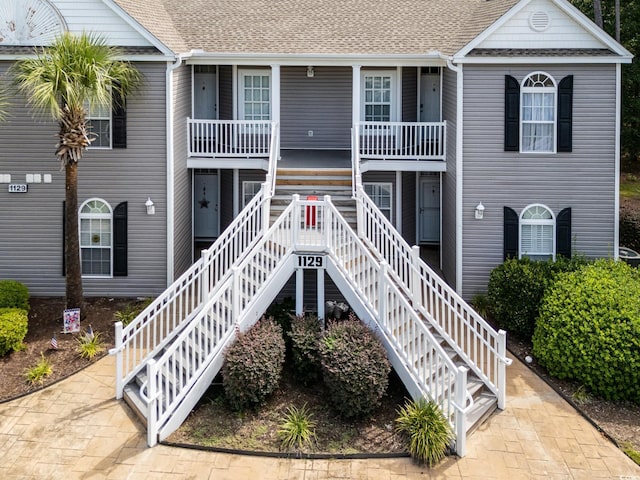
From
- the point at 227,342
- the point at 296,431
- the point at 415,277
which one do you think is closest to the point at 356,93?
the point at 415,277

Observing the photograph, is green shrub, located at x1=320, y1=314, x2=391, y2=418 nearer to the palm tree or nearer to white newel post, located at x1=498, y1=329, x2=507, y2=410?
white newel post, located at x1=498, y1=329, x2=507, y2=410

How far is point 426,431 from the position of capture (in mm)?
8758

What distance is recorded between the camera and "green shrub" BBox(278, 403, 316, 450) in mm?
8977

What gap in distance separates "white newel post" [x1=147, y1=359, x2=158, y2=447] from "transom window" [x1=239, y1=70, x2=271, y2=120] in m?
9.85

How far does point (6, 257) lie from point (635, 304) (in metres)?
13.4

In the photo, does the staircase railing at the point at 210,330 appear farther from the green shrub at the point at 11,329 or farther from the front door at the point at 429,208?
the front door at the point at 429,208

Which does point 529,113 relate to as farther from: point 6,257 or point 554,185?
point 6,257

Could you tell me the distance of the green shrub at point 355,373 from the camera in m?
9.47

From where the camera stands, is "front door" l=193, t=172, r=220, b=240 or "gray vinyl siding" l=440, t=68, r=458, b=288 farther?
"front door" l=193, t=172, r=220, b=240

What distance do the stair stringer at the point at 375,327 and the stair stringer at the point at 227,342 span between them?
0.90 metres

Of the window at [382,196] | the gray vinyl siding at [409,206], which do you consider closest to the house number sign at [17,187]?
the window at [382,196]

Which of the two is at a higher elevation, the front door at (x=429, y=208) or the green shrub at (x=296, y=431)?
the front door at (x=429, y=208)

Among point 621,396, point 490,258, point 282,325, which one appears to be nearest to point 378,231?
point 282,325

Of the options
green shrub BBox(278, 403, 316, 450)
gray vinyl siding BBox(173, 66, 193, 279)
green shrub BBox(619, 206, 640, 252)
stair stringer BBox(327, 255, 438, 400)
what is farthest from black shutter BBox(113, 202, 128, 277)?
green shrub BBox(619, 206, 640, 252)
